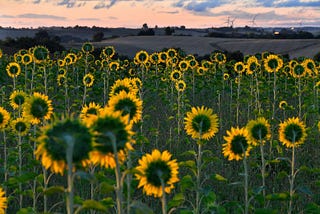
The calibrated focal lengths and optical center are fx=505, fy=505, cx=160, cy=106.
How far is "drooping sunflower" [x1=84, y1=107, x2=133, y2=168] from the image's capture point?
2.29 m

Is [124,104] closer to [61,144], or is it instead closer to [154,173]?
[154,173]

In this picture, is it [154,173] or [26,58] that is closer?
[154,173]

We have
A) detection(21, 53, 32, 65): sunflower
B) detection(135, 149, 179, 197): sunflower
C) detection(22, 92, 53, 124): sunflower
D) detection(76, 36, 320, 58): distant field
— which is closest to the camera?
detection(135, 149, 179, 197): sunflower

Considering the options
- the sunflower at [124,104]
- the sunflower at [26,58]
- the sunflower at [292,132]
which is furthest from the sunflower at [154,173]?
the sunflower at [26,58]

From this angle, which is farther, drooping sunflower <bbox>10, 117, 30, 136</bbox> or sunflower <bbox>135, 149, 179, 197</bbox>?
drooping sunflower <bbox>10, 117, 30, 136</bbox>

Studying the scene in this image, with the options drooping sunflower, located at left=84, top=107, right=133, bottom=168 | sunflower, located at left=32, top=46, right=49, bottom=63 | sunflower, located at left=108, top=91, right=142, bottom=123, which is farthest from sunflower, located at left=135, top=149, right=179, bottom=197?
sunflower, located at left=32, top=46, right=49, bottom=63

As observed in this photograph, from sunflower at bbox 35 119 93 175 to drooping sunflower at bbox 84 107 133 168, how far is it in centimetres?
16

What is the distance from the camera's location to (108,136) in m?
2.28

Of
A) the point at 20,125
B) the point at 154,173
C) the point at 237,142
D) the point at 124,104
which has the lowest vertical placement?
the point at 20,125

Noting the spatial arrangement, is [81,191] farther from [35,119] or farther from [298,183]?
[298,183]

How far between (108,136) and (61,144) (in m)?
0.32

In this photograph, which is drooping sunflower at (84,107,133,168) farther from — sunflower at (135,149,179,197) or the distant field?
the distant field

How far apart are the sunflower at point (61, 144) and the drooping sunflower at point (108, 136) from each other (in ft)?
0.54

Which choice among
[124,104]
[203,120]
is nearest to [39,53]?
[203,120]
